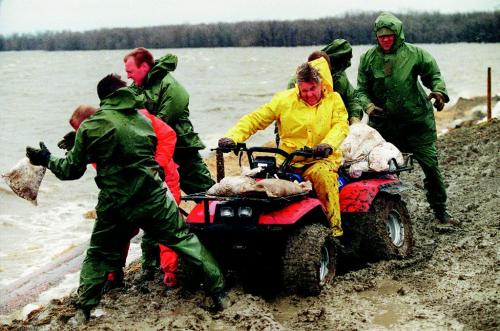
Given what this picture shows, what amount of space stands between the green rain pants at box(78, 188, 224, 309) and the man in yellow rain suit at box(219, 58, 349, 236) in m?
0.95

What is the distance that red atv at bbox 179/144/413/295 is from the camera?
5.72 metres

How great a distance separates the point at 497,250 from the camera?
670 cm

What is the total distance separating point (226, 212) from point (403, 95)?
312cm

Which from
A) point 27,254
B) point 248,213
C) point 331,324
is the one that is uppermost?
point 248,213

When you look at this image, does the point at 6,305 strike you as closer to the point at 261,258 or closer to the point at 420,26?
the point at 261,258

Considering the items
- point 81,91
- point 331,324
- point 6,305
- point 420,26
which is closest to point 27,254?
point 6,305

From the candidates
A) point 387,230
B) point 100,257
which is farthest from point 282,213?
point 387,230

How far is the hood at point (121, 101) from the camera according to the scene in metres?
5.54

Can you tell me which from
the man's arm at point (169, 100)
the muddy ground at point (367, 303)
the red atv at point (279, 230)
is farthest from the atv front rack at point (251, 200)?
the man's arm at point (169, 100)

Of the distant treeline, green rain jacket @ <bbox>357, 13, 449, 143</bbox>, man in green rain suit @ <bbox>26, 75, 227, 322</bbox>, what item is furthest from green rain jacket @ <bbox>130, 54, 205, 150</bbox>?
the distant treeline

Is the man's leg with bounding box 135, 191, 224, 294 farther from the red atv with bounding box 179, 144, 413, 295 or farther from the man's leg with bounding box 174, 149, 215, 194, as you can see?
the man's leg with bounding box 174, 149, 215, 194

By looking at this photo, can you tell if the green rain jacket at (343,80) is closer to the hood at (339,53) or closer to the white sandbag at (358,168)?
the hood at (339,53)

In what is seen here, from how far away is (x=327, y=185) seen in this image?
6.25 metres

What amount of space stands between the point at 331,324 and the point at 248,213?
1.08 meters
